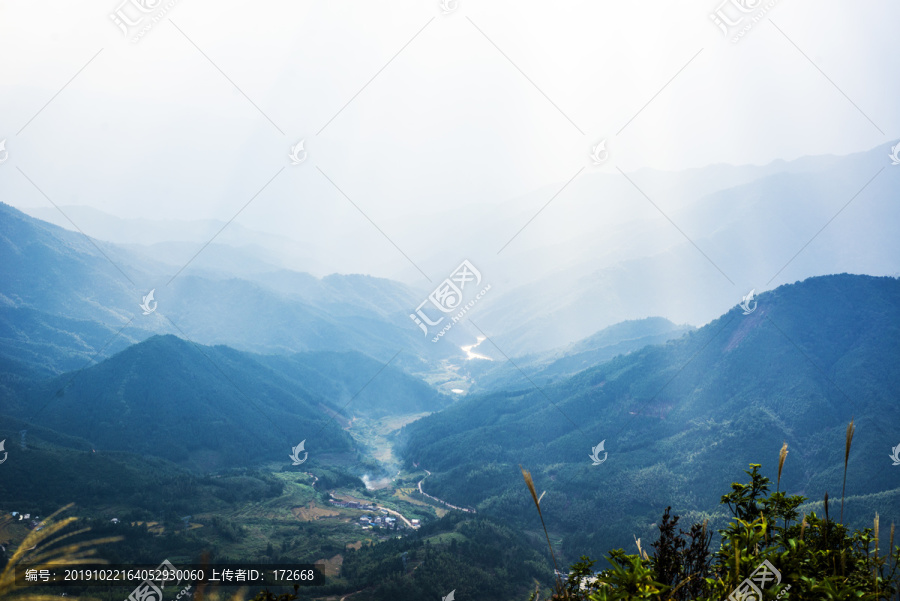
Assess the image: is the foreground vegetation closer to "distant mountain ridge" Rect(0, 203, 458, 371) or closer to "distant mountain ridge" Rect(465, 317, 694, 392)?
"distant mountain ridge" Rect(465, 317, 694, 392)

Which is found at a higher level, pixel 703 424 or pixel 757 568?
pixel 703 424

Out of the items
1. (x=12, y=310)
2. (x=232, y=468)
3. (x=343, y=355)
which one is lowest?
(x=232, y=468)

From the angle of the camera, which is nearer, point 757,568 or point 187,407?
point 757,568

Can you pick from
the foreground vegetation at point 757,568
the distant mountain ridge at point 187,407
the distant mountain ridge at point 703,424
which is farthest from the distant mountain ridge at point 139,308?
the foreground vegetation at point 757,568

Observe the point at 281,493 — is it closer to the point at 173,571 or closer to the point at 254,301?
the point at 173,571

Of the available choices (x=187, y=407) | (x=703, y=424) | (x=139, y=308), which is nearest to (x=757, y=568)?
(x=703, y=424)

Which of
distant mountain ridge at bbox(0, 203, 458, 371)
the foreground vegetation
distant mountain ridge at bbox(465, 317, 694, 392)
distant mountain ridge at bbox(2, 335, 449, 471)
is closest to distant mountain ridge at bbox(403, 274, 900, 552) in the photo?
distant mountain ridge at bbox(2, 335, 449, 471)

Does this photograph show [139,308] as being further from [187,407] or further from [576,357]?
[576,357]

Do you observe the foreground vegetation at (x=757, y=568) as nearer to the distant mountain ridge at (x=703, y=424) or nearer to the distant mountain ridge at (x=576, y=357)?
the distant mountain ridge at (x=703, y=424)

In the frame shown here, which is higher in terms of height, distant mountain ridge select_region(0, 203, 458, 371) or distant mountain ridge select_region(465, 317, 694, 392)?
distant mountain ridge select_region(0, 203, 458, 371)

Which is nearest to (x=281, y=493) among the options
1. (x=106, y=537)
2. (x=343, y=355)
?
(x=106, y=537)

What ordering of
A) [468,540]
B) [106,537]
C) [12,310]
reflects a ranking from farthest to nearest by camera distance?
[12,310]
[468,540]
[106,537]
